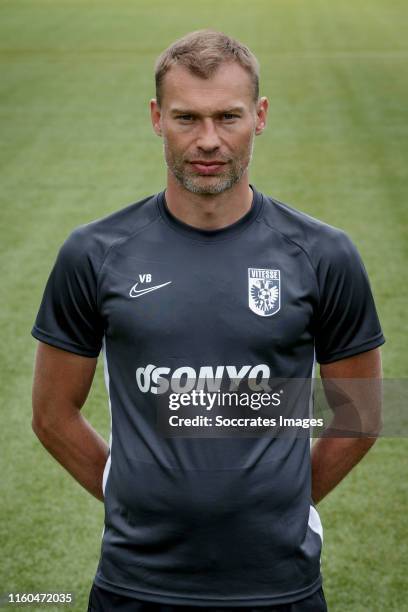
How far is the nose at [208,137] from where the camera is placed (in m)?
2.58

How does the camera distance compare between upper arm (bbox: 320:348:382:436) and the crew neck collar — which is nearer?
the crew neck collar

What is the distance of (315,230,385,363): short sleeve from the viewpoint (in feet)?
8.84

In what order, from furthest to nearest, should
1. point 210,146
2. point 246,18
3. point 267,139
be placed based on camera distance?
1. point 246,18
2. point 267,139
3. point 210,146

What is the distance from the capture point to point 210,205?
2.69 m

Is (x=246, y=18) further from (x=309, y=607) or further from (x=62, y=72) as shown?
(x=309, y=607)

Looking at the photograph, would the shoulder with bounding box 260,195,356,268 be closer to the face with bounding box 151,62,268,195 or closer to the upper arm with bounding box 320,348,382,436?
the face with bounding box 151,62,268,195

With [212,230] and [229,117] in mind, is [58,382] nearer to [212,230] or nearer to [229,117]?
[212,230]

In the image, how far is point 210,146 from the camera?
2578 millimetres

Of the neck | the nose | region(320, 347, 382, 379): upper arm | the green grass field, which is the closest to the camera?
the nose

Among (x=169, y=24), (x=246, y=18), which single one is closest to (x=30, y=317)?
(x=169, y=24)

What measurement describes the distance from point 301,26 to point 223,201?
863 inches

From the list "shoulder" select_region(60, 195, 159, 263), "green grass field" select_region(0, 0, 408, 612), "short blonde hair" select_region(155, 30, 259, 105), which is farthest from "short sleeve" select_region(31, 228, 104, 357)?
"green grass field" select_region(0, 0, 408, 612)

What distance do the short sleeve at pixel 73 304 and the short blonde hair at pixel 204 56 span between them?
0.45m

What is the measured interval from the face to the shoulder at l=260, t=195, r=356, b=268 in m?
0.18
